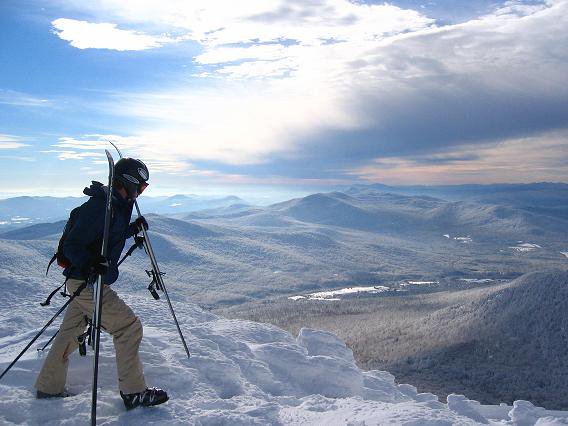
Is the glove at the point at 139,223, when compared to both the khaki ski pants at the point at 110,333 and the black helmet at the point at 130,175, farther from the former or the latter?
the khaki ski pants at the point at 110,333

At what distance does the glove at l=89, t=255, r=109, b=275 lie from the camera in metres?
7.99

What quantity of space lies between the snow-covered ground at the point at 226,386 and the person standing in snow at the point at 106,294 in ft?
1.38

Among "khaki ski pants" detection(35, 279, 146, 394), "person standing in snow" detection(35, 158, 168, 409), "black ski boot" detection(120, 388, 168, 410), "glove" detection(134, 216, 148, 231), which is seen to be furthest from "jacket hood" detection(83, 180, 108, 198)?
"black ski boot" detection(120, 388, 168, 410)

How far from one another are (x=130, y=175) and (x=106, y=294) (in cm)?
238

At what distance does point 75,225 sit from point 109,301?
5.30 feet

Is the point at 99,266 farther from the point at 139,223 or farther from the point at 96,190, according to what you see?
the point at 139,223

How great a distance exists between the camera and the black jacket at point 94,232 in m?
8.20

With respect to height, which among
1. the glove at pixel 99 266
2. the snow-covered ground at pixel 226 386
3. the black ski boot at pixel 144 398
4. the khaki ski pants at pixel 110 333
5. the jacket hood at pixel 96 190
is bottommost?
the snow-covered ground at pixel 226 386

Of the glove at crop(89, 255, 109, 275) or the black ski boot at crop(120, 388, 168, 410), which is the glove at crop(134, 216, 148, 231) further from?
the black ski boot at crop(120, 388, 168, 410)

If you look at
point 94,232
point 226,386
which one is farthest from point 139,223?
point 226,386

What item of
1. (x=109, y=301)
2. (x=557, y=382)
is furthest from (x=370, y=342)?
(x=109, y=301)

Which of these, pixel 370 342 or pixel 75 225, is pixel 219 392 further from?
pixel 370 342

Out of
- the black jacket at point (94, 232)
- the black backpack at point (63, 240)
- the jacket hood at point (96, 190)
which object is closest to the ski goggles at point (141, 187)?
the black jacket at point (94, 232)

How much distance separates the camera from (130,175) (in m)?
8.92
